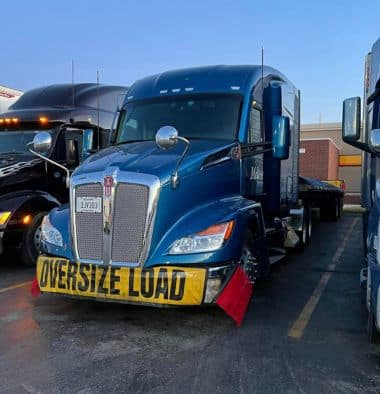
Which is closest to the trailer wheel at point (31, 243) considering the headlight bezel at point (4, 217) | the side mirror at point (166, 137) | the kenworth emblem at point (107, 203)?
the headlight bezel at point (4, 217)

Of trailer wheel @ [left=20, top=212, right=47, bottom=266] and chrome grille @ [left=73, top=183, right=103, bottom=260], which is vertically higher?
chrome grille @ [left=73, top=183, right=103, bottom=260]

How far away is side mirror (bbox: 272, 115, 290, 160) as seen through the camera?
6062 millimetres

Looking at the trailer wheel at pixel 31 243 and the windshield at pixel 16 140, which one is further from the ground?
the windshield at pixel 16 140

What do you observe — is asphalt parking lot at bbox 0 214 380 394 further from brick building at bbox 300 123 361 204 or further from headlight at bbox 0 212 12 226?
brick building at bbox 300 123 361 204

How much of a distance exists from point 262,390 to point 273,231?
3.52m

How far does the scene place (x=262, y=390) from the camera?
338 cm

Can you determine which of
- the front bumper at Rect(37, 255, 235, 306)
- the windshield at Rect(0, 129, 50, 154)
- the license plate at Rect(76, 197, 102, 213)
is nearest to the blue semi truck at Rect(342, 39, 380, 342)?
the front bumper at Rect(37, 255, 235, 306)

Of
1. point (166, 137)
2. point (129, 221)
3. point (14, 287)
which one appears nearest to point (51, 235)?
point (129, 221)

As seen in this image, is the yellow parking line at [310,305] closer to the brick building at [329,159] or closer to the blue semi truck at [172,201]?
the blue semi truck at [172,201]

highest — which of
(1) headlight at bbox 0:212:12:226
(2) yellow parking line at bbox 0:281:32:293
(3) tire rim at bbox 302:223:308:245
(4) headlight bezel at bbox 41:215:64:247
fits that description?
(4) headlight bezel at bbox 41:215:64:247

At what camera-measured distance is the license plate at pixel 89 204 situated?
15.5 feet

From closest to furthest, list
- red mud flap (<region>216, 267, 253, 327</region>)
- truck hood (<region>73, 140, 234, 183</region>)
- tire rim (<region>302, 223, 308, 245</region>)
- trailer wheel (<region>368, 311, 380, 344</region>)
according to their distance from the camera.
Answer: trailer wheel (<region>368, 311, 380, 344</region>)
red mud flap (<region>216, 267, 253, 327</region>)
truck hood (<region>73, 140, 234, 183</region>)
tire rim (<region>302, 223, 308, 245</region>)

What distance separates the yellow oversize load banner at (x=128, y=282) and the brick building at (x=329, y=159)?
2728 centimetres

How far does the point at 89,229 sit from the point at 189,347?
5.08 feet
